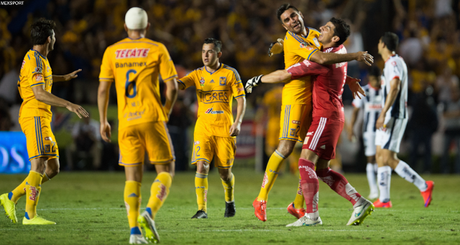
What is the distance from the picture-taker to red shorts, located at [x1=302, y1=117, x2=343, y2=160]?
6.37 metres

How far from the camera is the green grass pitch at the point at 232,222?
5.45 meters

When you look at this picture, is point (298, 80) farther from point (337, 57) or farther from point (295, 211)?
point (295, 211)

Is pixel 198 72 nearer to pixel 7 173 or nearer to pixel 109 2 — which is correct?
pixel 7 173

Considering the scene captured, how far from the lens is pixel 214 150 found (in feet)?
24.4

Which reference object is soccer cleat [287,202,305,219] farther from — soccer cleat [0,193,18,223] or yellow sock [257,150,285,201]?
soccer cleat [0,193,18,223]

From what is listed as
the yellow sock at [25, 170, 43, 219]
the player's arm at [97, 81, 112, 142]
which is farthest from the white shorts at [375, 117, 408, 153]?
the yellow sock at [25, 170, 43, 219]

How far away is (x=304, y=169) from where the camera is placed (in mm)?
6371

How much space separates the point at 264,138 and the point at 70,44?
6665mm

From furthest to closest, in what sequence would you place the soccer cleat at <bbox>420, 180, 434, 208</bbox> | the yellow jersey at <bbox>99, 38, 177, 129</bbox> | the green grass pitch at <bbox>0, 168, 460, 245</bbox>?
the soccer cleat at <bbox>420, 180, 434, 208</bbox> < the green grass pitch at <bbox>0, 168, 460, 245</bbox> < the yellow jersey at <bbox>99, 38, 177, 129</bbox>

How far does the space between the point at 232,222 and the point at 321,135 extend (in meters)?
1.53

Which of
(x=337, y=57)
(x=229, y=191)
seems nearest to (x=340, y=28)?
(x=337, y=57)

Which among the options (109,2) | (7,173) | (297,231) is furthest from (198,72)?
(109,2)

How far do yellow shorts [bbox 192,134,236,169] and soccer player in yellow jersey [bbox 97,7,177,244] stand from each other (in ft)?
6.86

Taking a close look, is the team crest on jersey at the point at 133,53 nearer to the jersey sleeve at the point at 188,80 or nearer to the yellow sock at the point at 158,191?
the yellow sock at the point at 158,191
